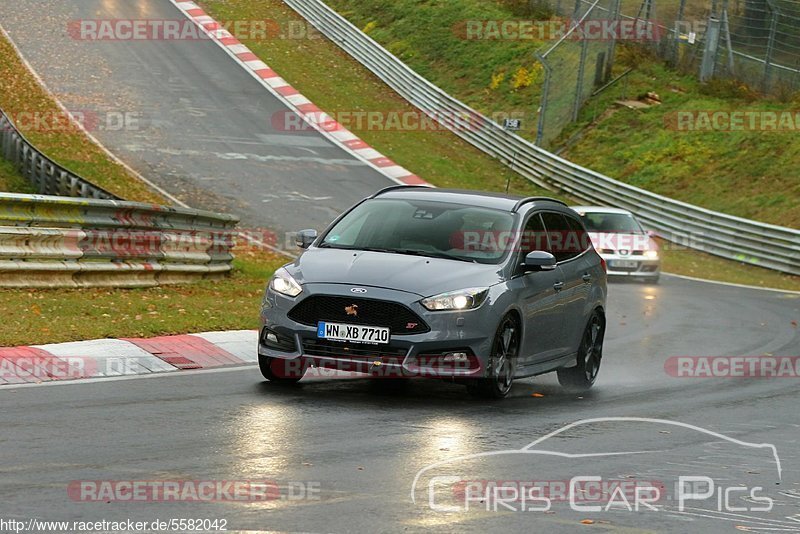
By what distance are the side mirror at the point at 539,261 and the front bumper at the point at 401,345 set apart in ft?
2.76

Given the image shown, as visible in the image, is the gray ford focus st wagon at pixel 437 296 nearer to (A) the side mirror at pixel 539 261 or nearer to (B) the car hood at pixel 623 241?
(A) the side mirror at pixel 539 261

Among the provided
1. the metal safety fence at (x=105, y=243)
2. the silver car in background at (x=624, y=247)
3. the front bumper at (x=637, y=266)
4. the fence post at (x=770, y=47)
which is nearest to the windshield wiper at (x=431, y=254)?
the metal safety fence at (x=105, y=243)

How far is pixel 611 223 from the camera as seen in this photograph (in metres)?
28.7

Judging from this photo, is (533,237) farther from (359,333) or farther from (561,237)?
(359,333)

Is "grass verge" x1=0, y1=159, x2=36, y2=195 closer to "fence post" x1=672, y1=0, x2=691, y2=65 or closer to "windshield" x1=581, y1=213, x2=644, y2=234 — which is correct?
"windshield" x1=581, y1=213, x2=644, y2=234

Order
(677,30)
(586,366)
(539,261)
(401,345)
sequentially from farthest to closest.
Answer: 1. (677,30)
2. (586,366)
3. (539,261)
4. (401,345)

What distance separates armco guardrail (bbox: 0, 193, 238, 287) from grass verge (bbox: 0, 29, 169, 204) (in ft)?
27.6

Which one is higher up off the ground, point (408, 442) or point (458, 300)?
point (458, 300)

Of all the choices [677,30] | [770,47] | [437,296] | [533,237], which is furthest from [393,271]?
[677,30]

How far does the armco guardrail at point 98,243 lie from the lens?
15.6 metres

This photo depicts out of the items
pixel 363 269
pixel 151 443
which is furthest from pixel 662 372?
pixel 151 443

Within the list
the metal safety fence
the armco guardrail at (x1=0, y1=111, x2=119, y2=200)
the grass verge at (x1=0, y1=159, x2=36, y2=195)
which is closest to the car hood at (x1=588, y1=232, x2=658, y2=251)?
the armco guardrail at (x1=0, y1=111, x2=119, y2=200)

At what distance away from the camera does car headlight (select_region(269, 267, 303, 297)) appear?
10992 mm

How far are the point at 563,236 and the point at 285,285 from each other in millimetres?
3163
